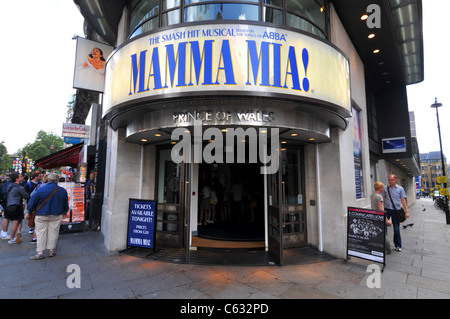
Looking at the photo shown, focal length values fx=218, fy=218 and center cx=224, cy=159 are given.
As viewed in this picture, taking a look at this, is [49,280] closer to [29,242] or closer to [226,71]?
[29,242]

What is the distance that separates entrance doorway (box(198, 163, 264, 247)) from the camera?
8.84 metres

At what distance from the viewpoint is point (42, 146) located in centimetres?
5725

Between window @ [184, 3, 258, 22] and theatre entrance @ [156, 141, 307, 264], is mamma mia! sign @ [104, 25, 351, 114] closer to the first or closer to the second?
window @ [184, 3, 258, 22]

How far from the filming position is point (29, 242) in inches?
261

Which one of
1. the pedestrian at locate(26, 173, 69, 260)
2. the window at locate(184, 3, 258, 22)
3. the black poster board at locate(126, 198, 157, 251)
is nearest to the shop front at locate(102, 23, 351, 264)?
the black poster board at locate(126, 198, 157, 251)

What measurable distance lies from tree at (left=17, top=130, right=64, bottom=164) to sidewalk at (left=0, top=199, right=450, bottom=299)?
6445 cm

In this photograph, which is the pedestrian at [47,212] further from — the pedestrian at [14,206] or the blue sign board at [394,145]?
the blue sign board at [394,145]

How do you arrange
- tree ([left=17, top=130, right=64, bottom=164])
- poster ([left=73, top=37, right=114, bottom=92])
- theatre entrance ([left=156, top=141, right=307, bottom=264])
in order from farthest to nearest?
1. tree ([left=17, top=130, right=64, bottom=164])
2. poster ([left=73, top=37, right=114, bottom=92])
3. theatre entrance ([left=156, top=141, right=307, bottom=264])

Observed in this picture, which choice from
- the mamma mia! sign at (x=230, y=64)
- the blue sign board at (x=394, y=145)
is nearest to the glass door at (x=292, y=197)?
the mamma mia! sign at (x=230, y=64)

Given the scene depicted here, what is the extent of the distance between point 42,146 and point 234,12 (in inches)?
2798

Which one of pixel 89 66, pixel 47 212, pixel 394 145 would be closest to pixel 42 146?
pixel 89 66

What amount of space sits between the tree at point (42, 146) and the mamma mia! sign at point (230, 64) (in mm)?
65498

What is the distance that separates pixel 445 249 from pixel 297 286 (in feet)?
18.3

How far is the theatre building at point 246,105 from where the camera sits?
4340mm
